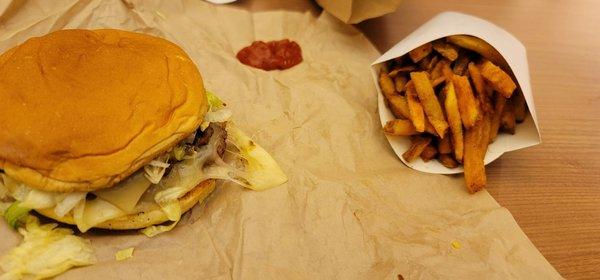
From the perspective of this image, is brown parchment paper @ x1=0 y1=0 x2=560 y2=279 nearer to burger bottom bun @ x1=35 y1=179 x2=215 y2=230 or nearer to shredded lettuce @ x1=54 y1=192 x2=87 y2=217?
burger bottom bun @ x1=35 y1=179 x2=215 y2=230

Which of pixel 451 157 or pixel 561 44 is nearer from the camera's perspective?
pixel 451 157

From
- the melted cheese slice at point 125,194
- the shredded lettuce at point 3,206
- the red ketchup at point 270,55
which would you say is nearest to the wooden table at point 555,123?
the red ketchup at point 270,55

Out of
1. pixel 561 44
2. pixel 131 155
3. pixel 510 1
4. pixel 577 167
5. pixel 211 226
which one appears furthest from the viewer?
pixel 510 1

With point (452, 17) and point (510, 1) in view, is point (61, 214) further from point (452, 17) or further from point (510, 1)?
point (510, 1)

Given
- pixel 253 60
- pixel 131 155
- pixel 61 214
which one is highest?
pixel 131 155

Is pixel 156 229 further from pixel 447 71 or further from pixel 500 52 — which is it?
pixel 500 52

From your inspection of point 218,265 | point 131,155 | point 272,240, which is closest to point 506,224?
point 272,240

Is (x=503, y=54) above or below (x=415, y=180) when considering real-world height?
above

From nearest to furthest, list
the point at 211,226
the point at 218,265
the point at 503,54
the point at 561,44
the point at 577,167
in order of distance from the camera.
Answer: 1. the point at 218,265
2. the point at 211,226
3. the point at 503,54
4. the point at 577,167
5. the point at 561,44
